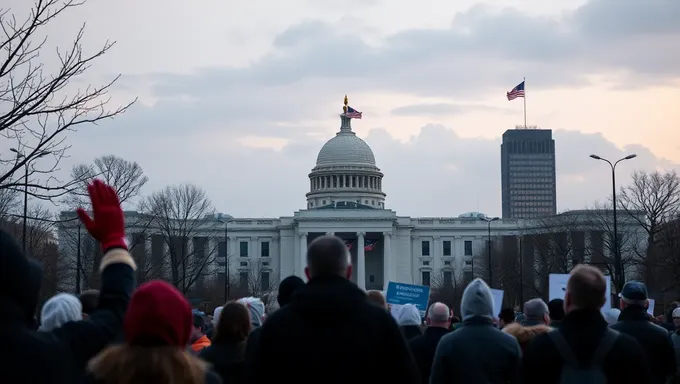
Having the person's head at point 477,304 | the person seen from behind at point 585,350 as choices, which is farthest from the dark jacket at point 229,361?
the person seen from behind at point 585,350

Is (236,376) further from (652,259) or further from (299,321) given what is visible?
(652,259)

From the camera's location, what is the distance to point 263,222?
139m

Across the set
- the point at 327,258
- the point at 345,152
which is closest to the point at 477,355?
the point at 327,258

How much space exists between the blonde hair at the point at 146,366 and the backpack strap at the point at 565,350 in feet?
9.93

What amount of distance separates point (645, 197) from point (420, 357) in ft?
247

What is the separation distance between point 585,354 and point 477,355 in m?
1.38

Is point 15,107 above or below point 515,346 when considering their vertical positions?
above

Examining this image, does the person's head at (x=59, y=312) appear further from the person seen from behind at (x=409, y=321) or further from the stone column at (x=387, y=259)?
the stone column at (x=387, y=259)

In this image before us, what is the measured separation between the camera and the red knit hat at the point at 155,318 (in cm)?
603

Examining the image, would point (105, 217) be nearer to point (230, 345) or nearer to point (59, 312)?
point (59, 312)

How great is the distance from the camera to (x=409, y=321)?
13.9 m

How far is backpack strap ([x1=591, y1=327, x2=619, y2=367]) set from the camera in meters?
A: 8.09

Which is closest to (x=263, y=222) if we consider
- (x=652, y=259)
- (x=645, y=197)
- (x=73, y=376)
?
(x=645, y=197)

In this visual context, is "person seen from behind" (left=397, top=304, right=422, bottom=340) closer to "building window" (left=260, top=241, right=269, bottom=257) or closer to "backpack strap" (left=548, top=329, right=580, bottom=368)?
"backpack strap" (left=548, top=329, right=580, bottom=368)
